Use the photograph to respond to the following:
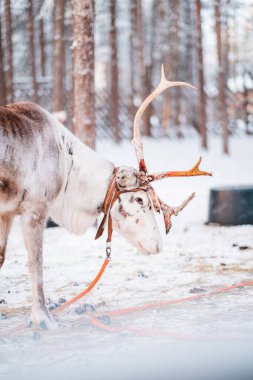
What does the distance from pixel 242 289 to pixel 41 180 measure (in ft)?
5.70

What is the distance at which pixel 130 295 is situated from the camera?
405 centimetres

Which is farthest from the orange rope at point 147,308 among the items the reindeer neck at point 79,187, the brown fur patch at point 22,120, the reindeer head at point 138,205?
the brown fur patch at point 22,120

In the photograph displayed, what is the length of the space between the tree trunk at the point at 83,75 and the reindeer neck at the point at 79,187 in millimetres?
2985

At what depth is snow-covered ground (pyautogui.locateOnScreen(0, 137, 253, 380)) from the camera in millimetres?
2674

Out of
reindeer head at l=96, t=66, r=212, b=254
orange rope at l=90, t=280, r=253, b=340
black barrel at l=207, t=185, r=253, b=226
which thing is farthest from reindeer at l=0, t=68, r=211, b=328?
black barrel at l=207, t=185, r=253, b=226

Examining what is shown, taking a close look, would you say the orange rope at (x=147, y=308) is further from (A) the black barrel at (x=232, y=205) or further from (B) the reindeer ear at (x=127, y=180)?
(A) the black barrel at (x=232, y=205)

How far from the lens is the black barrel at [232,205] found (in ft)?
23.4

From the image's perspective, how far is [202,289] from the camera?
4.10m

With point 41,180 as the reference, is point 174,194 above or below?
below

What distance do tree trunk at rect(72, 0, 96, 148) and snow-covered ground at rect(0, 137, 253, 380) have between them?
1.24 m

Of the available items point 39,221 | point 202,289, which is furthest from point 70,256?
point 39,221

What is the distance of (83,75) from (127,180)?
3.43 meters

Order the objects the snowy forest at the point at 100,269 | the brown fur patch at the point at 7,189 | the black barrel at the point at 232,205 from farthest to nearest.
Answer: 1. the black barrel at the point at 232,205
2. the brown fur patch at the point at 7,189
3. the snowy forest at the point at 100,269

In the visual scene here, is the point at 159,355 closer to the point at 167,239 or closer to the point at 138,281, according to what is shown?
the point at 138,281
